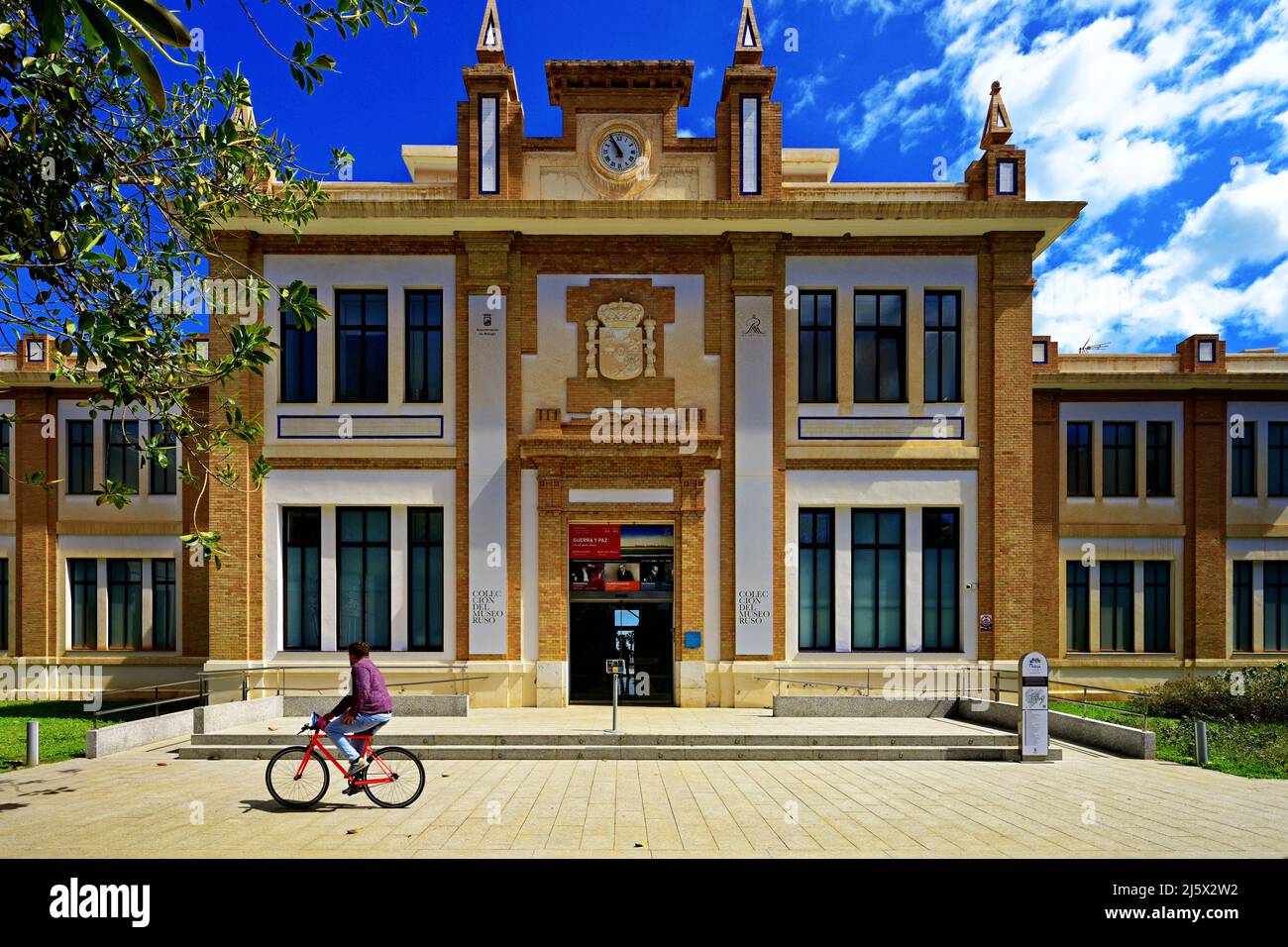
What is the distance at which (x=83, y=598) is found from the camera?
2203 centimetres

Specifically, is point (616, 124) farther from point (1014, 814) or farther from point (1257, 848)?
point (1257, 848)

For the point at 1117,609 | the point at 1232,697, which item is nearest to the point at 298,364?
the point at 1232,697

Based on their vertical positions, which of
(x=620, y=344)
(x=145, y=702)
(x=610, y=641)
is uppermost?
(x=620, y=344)

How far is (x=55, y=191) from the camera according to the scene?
8102mm

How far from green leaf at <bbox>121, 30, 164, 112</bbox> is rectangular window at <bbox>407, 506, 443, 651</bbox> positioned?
14989mm

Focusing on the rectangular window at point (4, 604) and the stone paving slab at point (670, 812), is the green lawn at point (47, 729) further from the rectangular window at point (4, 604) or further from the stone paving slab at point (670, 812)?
the rectangular window at point (4, 604)

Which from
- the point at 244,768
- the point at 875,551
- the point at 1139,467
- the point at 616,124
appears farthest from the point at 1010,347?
the point at 244,768

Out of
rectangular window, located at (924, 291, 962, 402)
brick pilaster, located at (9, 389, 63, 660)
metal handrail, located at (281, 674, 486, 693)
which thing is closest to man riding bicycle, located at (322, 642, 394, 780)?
metal handrail, located at (281, 674, 486, 693)

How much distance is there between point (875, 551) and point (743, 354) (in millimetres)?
5216

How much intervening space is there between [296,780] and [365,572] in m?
8.82

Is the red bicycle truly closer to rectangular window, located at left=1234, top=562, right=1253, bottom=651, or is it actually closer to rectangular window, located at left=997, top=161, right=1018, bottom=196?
rectangular window, located at left=997, top=161, right=1018, bottom=196

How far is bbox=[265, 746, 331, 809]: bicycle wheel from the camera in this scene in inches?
375

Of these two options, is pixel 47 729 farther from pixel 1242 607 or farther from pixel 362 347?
pixel 1242 607

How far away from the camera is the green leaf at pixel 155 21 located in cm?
304
